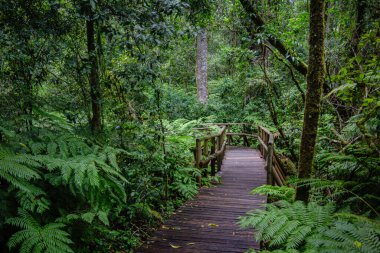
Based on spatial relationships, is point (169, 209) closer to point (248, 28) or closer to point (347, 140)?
point (347, 140)

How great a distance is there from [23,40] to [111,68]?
1365 millimetres

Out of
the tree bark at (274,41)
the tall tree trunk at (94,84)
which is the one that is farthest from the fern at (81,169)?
the tree bark at (274,41)

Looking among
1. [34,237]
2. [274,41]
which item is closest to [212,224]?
[34,237]

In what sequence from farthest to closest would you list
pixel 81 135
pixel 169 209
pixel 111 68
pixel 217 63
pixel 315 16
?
pixel 217 63 < pixel 169 209 < pixel 111 68 < pixel 81 135 < pixel 315 16

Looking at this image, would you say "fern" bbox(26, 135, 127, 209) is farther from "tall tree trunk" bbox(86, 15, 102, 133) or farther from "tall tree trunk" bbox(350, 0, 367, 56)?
"tall tree trunk" bbox(350, 0, 367, 56)

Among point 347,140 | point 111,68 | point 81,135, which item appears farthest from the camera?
point 111,68

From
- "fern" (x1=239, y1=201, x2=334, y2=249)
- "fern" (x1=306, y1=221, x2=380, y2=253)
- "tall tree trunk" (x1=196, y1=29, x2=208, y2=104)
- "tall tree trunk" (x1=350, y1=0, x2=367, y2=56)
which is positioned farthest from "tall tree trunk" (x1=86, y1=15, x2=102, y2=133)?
"tall tree trunk" (x1=196, y1=29, x2=208, y2=104)

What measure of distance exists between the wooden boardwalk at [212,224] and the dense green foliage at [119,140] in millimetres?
334

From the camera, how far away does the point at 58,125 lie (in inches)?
159

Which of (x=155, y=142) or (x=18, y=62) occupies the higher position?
(x=18, y=62)

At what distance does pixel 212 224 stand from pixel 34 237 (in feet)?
10.9

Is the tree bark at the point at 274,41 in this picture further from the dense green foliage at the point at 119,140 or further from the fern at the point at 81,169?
the fern at the point at 81,169

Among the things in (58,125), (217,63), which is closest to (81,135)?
(58,125)

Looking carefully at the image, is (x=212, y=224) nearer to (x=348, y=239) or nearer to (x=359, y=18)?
(x=348, y=239)
